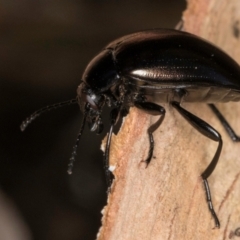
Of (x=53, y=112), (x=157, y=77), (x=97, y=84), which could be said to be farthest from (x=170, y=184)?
(x=53, y=112)

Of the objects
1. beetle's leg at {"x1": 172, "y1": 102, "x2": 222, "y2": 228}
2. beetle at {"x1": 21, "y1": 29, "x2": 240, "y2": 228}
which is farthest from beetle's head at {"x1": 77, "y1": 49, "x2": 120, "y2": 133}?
beetle's leg at {"x1": 172, "y1": 102, "x2": 222, "y2": 228}

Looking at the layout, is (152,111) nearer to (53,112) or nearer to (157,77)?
(157,77)

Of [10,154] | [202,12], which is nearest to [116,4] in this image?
[202,12]

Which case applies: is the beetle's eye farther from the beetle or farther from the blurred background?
the blurred background

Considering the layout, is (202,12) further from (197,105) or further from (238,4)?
(197,105)

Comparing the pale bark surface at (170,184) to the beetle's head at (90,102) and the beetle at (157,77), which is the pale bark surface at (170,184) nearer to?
the beetle at (157,77)

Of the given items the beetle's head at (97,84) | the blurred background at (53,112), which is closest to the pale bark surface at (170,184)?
the beetle's head at (97,84)
